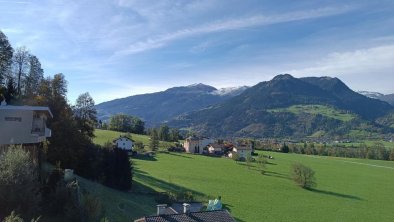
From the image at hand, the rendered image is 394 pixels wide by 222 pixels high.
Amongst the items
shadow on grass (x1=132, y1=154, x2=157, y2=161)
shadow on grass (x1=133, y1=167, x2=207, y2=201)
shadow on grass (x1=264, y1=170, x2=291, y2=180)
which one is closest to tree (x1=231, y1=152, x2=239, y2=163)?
shadow on grass (x1=264, y1=170, x2=291, y2=180)

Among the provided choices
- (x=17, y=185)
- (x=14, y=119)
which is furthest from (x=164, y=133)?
(x=17, y=185)

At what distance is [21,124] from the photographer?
34469mm

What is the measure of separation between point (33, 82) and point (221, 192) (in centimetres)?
3736

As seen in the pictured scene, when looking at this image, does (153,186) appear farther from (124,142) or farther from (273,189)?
(124,142)

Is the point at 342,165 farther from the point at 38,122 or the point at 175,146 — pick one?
the point at 38,122

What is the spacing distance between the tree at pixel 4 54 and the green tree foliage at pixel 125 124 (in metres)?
76.3

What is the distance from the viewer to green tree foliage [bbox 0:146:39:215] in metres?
24.6

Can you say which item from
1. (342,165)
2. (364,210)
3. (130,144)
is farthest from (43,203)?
(342,165)

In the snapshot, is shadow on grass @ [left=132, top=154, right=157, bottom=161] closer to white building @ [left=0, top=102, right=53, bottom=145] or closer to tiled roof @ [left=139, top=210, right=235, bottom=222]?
white building @ [left=0, top=102, right=53, bottom=145]

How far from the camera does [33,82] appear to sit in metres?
74.6

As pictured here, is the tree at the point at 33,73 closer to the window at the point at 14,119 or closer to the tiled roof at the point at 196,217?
the window at the point at 14,119

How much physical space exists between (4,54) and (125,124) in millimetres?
85221

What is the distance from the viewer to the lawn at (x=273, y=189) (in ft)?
201

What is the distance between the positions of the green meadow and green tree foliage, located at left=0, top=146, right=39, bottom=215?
11655mm
